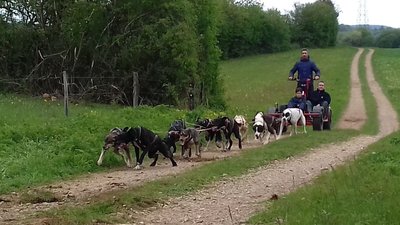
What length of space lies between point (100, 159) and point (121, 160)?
2.30ft

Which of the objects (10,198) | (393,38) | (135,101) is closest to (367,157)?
(10,198)

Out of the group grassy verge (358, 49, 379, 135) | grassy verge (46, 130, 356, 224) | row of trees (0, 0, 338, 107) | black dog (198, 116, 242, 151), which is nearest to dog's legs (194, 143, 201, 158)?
grassy verge (46, 130, 356, 224)

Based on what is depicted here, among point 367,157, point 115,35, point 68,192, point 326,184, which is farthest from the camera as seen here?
point 115,35

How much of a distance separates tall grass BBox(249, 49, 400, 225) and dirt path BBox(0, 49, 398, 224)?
637 millimetres

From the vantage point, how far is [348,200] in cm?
873

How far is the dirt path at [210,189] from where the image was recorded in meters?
9.24

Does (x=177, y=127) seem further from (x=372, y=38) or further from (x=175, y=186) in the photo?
(x=372, y=38)

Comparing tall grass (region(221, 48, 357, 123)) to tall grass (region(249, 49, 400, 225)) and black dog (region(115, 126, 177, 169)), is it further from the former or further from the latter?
tall grass (region(249, 49, 400, 225))

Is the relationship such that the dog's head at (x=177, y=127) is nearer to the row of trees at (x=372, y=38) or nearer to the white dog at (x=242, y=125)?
the white dog at (x=242, y=125)

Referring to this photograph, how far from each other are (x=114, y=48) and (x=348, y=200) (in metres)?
20.2

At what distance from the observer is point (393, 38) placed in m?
134

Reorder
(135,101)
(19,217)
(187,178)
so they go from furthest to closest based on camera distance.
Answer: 1. (135,101)
2. (187,178)
3. (19,217)

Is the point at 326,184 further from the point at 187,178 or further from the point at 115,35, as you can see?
the point at 115,35

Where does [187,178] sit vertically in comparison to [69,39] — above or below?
below
